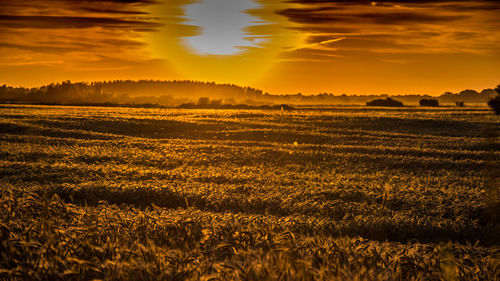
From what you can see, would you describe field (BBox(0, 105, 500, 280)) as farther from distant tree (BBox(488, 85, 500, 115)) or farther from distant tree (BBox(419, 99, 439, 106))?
distant tree (BBox(419, 99, 439, 106))

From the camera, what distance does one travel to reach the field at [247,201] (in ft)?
12.8

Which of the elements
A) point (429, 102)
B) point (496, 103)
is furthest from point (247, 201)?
point (429, 102)

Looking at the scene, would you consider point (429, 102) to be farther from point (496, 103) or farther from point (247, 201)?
point (247, 201)

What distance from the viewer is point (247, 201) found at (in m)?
10.5

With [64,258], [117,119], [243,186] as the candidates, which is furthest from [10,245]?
[117,119]

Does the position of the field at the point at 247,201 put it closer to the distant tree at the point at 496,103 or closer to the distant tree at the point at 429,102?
the distant tree at the point at 496,103

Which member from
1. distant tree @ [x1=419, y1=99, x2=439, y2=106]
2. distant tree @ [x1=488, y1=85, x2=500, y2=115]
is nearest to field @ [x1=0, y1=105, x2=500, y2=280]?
distant tree @ [x1=488, y1=85, x2=500, y2=115]

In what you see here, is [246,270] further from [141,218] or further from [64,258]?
[141,218]

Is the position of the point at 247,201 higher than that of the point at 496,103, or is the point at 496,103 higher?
the point at 496,103

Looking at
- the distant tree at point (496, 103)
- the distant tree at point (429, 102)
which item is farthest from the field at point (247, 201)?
the distant tree at point (429, 102)

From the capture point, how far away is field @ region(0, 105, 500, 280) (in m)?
3.89

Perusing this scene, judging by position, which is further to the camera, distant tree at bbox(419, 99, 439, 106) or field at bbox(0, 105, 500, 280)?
distant tree at bbox(419, 99, 439, 106)

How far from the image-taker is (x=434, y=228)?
873 centimetres

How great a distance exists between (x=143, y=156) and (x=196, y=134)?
373 inches
